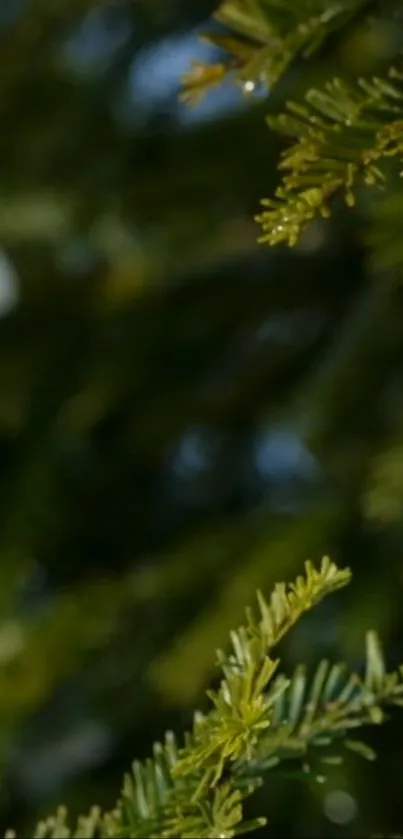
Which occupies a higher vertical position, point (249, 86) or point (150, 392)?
point (150, 392)

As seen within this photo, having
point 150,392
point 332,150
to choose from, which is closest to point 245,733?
point 332,150

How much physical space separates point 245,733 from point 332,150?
0.13m

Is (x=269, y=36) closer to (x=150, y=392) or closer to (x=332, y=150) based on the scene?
(x=332, y=150)

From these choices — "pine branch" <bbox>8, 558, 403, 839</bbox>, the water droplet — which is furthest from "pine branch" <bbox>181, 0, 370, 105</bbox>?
"pine branch" <bbox>8, 558, 403, 839</bbox>

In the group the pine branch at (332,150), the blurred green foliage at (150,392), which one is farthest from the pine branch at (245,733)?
the blurred green foliage at (150,392)

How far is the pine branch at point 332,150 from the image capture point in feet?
0.88

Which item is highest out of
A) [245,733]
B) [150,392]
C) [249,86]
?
[150,392]

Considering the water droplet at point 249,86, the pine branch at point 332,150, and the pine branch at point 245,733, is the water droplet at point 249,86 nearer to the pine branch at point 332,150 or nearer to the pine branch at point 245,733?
the pine branch at point 332,150

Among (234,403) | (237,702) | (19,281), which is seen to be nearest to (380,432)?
(234,403)

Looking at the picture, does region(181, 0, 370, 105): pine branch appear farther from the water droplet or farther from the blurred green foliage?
the blurred green foliage

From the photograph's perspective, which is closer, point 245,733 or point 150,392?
point 245,733

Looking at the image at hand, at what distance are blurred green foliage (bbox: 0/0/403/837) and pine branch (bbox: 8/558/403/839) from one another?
22 centimetres

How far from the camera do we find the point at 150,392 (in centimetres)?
66

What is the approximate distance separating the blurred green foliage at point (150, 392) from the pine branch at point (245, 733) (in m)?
0.22
